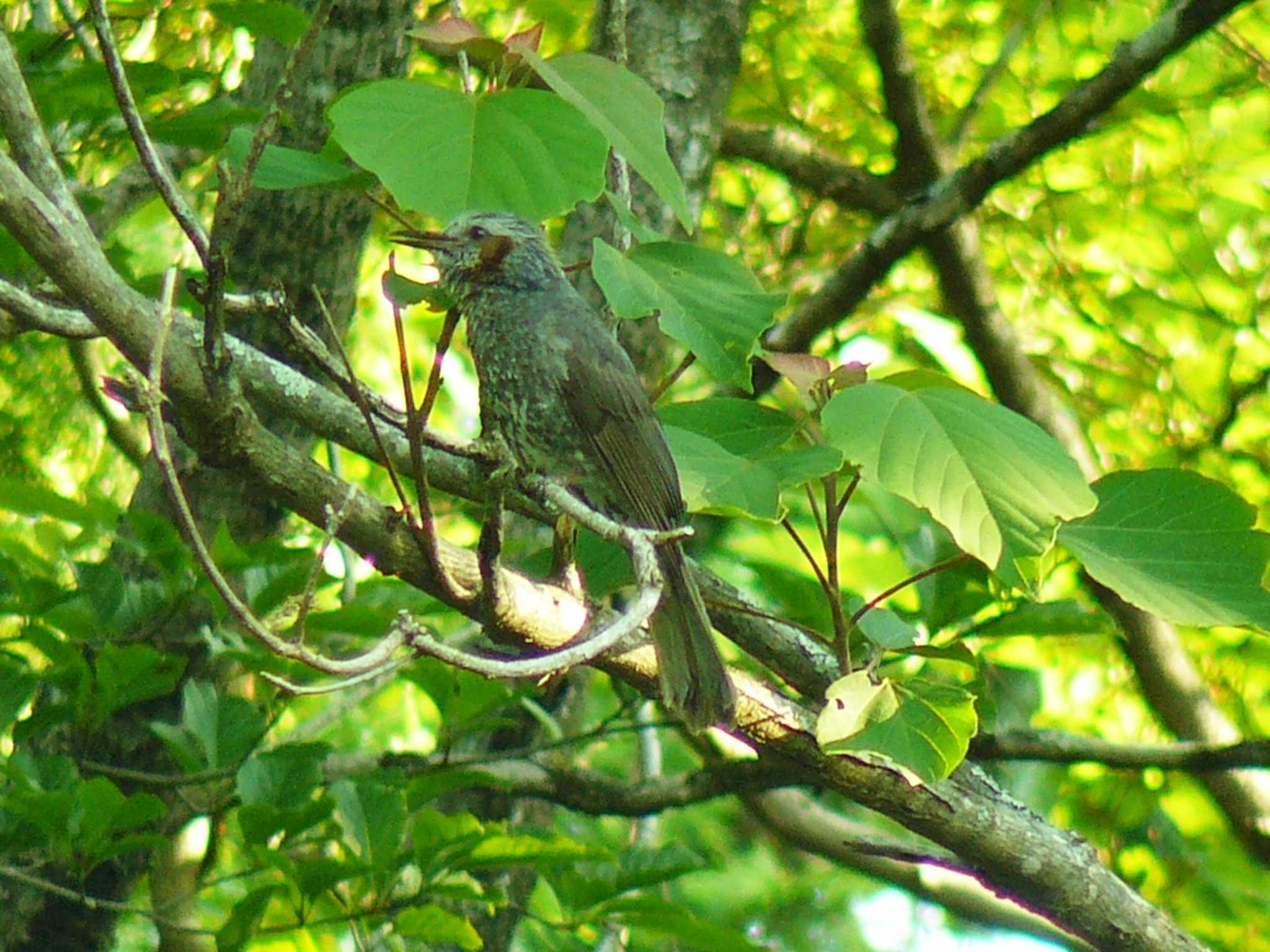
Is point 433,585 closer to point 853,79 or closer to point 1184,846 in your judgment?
point 1184,846

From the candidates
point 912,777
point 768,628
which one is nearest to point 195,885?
point 768,628

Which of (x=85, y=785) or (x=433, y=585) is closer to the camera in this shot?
(x=433, y=585)

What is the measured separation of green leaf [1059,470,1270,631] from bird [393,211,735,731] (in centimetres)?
89

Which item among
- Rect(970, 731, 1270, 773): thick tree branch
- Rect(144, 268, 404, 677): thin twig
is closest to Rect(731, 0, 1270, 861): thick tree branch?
Rect(970, 731, 1270, 773): thick tree branch

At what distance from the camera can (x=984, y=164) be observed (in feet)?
13.3

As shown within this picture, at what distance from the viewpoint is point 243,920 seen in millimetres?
2469

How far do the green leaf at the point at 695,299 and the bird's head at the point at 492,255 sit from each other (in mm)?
950

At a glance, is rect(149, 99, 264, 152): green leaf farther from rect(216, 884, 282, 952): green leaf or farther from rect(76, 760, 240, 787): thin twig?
rect(216, 884, 282, 952): green leaf

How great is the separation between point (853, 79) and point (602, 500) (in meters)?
2.77

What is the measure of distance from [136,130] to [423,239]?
109cm

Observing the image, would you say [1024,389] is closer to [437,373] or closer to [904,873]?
[904,873]

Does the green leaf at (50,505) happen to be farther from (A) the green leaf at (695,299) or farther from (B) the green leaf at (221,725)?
(A) the green leaf at (695,299)

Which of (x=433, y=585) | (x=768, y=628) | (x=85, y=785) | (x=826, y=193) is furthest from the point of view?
(x=826, y=193)

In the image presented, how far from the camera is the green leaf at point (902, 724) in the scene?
220 centimetres
